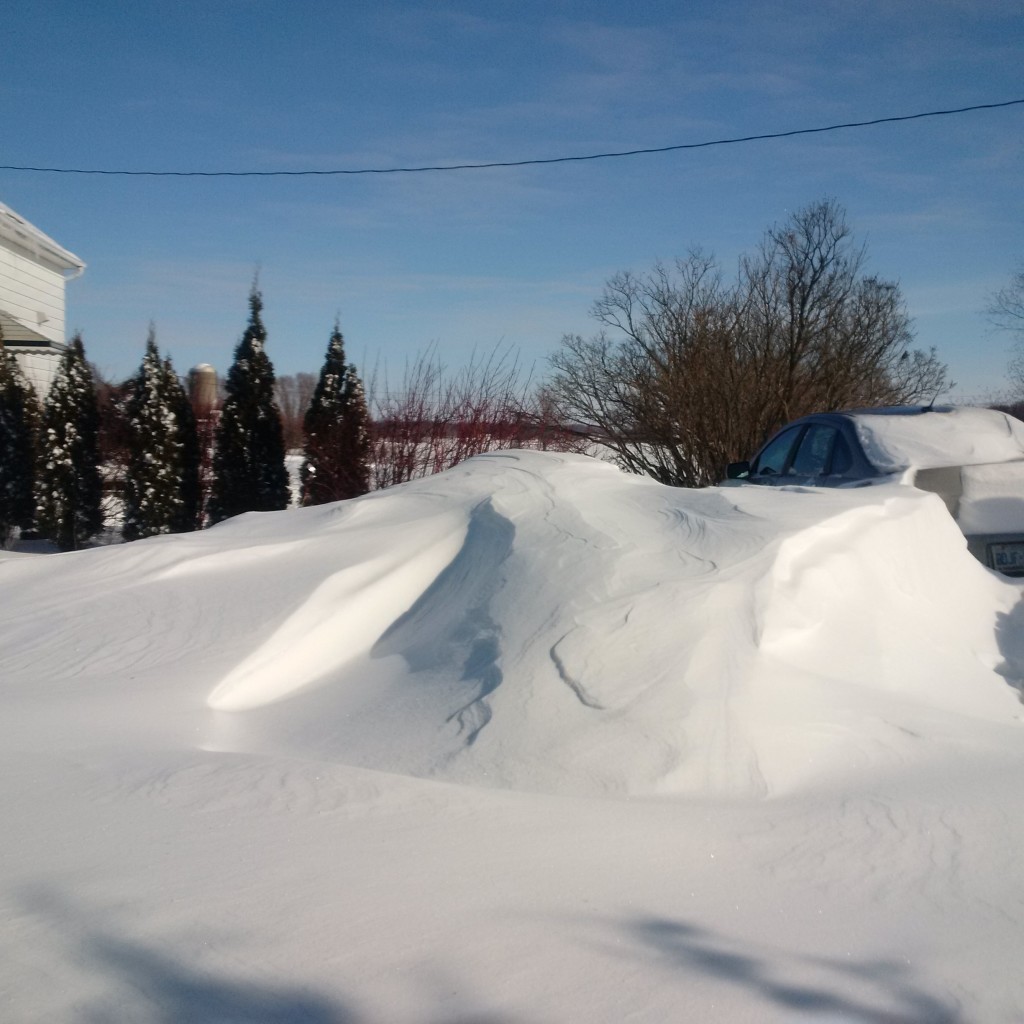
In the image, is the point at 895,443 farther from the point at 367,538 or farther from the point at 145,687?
the point at 145,687

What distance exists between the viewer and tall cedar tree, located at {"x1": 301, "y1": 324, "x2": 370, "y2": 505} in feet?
38.9

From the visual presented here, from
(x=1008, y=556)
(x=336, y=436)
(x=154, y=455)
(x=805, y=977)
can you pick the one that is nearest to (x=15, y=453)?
(x=154, y=455)

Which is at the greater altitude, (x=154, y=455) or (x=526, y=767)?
(x=154, y=455)

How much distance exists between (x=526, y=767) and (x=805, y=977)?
130cm

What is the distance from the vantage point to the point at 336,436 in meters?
11.9

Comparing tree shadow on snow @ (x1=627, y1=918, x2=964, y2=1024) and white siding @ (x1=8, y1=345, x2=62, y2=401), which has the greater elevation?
white siding @ (x1=8, y1=345, x2=62, y2=401)

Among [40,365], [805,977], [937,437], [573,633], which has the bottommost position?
[805,977]

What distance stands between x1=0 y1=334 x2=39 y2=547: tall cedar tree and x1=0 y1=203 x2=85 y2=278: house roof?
306 centimetres

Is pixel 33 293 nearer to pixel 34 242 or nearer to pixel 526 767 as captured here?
pixel 34 242

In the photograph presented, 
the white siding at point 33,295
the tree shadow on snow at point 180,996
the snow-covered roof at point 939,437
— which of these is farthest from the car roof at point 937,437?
the white siding at point 33,295

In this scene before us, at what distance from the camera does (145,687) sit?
4387mm

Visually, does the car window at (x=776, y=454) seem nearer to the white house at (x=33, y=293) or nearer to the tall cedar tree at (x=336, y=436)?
the tall cedar tree at (x=336, y=436)

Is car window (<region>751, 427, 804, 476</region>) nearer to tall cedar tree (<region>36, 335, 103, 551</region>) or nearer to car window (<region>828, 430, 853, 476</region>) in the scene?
car window (<region>828, 430, 853, 476</region>)

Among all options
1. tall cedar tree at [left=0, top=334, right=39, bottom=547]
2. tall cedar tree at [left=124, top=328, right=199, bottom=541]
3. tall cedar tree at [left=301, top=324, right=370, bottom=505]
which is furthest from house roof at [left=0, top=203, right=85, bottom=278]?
tall cedar tree at [left=301, top=324, right=370, bottom=505]
